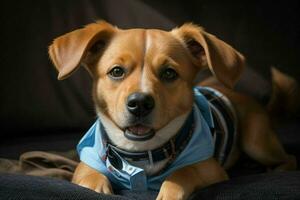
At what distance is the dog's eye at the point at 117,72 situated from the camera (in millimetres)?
1460

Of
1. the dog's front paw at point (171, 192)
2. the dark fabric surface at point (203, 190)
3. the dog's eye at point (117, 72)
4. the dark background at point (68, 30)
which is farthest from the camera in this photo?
the dark background at point (68, 30)

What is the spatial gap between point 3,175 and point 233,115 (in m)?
0.88

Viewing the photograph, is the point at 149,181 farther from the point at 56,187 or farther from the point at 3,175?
the point at 3,175

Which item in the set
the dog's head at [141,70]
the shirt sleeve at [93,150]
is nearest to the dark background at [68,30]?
the shirt sleeve at [93,150]

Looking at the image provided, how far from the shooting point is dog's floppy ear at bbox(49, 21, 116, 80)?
1418 millimetres

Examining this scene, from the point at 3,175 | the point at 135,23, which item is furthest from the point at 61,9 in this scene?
the point at 3,175

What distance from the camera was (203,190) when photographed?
4.65 feet

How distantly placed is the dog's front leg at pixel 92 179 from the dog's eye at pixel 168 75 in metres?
0.33

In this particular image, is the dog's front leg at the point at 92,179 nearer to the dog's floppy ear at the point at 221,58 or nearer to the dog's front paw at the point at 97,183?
the dog's front paw at the point at 97,183

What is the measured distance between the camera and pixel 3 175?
1.29 metres

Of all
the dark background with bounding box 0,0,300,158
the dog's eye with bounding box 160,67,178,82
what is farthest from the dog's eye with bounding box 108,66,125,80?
the dark background with bounding box 0,0,300,158

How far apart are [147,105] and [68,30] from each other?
93 centimetres

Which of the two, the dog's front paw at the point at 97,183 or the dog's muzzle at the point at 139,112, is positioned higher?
the dog's muzzle at the point at 139,112

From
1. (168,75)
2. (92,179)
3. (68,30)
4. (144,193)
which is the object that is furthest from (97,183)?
(68,30)
